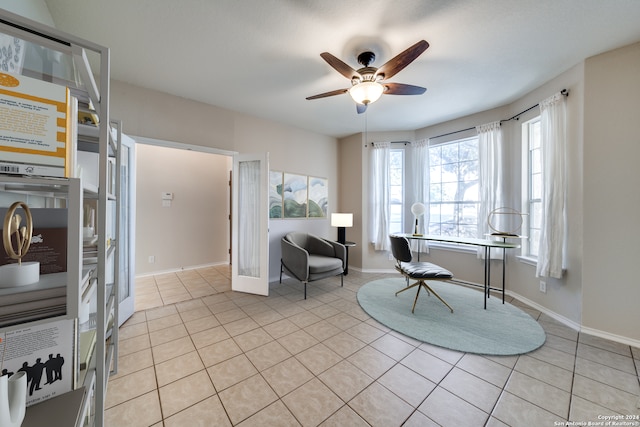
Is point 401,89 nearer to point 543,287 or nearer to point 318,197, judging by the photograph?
point 318,197

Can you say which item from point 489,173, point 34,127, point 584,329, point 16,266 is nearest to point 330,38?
point 34,127

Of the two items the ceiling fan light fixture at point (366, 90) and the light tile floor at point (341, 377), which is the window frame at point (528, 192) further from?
the ceiling fan light fixture at point (366, 90)

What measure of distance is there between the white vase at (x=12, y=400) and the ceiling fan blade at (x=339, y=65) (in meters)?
2.10

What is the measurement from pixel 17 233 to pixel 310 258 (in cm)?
294

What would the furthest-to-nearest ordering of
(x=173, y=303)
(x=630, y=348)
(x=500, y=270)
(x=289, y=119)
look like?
(x=289, y=119) → (x=500, y=270) → (x=173, y=303) → (x=630, y=348)

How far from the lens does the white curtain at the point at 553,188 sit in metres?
2.38

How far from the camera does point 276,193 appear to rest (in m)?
3.78

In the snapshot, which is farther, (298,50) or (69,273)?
(298,50)

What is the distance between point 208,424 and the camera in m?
1.28

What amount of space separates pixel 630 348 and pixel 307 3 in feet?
12.7

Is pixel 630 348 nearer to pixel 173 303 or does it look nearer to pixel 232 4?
pixel 232 4

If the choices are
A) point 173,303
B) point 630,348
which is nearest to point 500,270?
point 630,348

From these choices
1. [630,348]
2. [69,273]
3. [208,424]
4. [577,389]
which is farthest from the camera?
[630,348]

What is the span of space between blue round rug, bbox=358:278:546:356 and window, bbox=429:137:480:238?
1.06m
